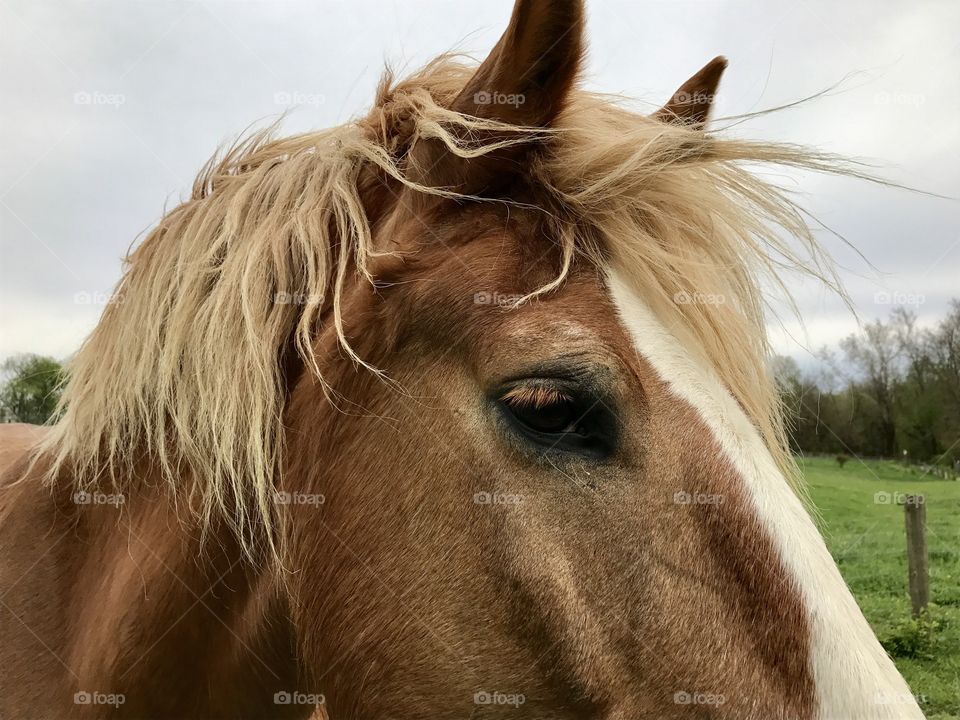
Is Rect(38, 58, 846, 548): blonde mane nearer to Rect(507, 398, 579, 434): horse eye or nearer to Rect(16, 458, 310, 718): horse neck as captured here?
Rect(16, 458, 310, 718): horse neck

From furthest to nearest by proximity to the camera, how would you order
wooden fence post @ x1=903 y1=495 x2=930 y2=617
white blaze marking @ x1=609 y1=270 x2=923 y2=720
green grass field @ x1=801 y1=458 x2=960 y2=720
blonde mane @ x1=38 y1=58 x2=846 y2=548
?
wooden fence post @ x1=903 y1=495 x2=930 y2=617 → green grass field @ x1=801 y1=458 x2=960 y2=720 → blonde mane @ x1=38 y1=58 x2=846 y2=548 → white blaze marking @ x1=609 y1=270 x2=923 y2=720

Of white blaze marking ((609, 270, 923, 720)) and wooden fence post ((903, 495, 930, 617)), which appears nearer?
white blaze marking ((609, 270, 923, 720))

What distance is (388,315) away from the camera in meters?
1.66

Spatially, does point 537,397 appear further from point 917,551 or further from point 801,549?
point 917,551

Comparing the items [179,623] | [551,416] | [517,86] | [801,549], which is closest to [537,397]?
[551,416]

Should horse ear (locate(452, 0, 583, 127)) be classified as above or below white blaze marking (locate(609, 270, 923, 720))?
above

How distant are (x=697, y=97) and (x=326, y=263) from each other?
4.30 ft

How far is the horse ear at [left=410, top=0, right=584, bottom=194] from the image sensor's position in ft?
4.89

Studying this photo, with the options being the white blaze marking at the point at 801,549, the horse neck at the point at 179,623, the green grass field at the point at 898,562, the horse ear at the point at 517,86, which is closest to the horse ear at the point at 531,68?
the horse ear at the point at 517,86

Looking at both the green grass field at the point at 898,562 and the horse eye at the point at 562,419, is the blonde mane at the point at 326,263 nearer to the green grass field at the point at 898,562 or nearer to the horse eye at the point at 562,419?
the horse eye at the point at 562,419

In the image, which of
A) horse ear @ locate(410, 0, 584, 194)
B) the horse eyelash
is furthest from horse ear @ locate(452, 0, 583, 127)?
the horse eyelash

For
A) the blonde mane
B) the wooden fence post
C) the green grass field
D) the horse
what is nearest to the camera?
the horse

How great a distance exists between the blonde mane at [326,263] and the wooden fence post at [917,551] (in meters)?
7.45

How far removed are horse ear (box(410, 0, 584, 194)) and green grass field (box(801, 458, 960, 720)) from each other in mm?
1618
